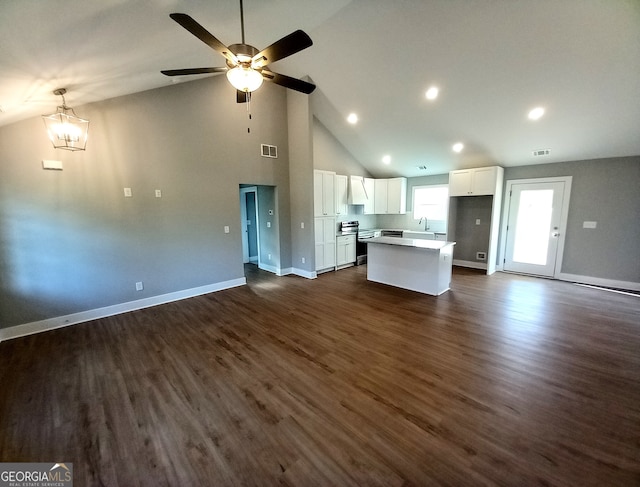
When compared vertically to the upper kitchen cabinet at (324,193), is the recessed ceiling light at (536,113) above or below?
above

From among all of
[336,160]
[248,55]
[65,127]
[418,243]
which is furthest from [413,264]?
[65,127]

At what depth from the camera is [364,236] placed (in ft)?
23.6

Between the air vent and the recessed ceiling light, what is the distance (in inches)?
184

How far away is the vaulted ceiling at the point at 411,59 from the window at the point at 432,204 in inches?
63.9

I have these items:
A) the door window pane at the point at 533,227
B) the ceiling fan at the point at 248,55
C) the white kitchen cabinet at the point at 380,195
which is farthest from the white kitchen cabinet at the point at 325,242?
the door window pane at the point at 533,227

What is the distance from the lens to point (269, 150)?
5531 mm

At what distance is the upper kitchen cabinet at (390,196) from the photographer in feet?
23.9

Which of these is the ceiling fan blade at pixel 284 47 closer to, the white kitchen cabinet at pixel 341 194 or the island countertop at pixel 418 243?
the island countertop at pixel 418 243

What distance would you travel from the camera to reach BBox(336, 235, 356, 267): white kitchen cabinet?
6476 mm

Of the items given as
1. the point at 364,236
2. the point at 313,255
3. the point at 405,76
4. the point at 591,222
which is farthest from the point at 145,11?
the point at 591,222

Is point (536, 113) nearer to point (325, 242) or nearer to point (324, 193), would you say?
point (324, 193)

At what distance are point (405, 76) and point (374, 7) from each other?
121 centimetres

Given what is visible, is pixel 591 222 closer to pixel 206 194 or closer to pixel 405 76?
pixel 405 76

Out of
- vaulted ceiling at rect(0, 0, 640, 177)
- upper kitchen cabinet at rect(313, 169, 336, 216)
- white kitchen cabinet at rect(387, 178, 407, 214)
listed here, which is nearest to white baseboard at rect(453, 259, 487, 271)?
white kitchen cabinet at rect(387, 178, 407, 214)
